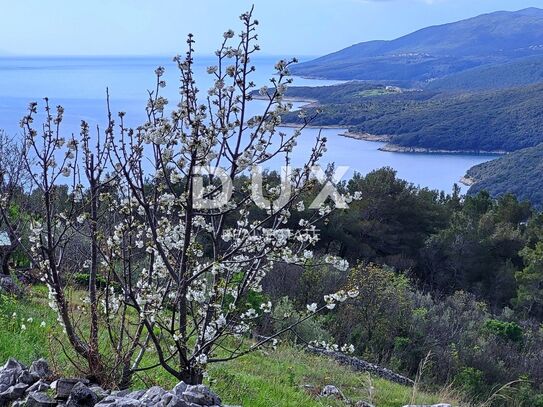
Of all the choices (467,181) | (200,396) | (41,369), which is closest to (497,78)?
(467,181)

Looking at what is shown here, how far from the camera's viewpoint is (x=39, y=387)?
3545 mm

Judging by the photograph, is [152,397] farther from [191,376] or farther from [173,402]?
[191,376]

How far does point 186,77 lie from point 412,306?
10089 millimetres

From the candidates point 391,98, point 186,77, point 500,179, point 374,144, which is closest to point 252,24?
point 186,77

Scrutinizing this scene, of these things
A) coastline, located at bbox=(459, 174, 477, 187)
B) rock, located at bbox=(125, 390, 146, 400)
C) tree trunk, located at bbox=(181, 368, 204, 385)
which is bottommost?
coastline, located at bbox=(459, 174, 477, 187)

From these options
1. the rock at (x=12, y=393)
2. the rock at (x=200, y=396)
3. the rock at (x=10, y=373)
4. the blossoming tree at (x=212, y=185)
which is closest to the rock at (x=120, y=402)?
the rock at (x=200, y=396)

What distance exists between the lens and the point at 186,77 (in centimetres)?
350

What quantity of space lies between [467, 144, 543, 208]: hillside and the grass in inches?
1707

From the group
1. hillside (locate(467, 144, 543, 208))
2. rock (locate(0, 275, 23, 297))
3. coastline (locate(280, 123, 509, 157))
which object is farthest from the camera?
coastline (locate(280, 123, 509, 157))

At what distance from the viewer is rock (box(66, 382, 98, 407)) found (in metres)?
3.34

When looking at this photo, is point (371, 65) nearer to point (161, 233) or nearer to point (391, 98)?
point (391, 98)

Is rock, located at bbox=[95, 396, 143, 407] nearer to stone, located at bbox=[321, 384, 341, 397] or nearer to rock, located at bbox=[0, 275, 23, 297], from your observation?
stone, located at bbox=[321, 384, 341, 397]

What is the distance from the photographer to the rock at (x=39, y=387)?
353 cm

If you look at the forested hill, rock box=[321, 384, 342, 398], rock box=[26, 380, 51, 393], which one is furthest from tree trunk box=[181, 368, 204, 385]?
the forested hill
